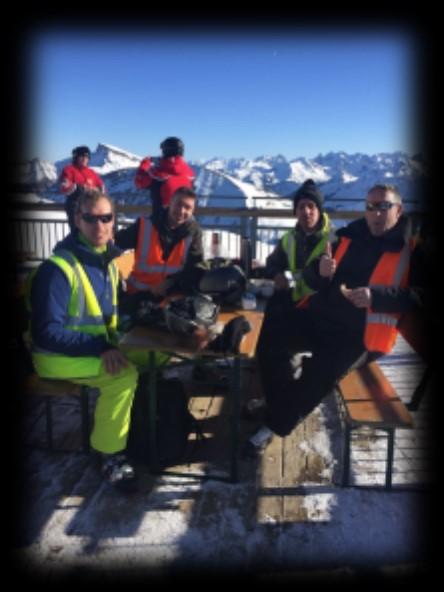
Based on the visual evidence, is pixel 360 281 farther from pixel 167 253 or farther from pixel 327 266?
pixel 167 253

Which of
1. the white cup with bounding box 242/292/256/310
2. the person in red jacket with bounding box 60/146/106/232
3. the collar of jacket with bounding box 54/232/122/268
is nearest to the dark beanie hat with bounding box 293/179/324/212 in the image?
the white cup with bounding box 242/292/256/310

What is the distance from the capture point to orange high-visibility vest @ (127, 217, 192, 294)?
3.73 metres

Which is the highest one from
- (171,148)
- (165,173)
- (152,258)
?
(171,148)

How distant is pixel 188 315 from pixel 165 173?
9.42 feet

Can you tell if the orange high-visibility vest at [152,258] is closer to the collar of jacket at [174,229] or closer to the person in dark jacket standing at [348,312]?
the collar of jacket at [174,229]

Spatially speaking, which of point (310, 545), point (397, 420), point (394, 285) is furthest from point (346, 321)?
point (310, 545)

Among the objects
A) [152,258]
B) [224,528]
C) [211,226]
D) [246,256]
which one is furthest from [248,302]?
[211,226]

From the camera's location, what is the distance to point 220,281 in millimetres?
3133

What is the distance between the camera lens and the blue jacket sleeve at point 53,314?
8.29ft

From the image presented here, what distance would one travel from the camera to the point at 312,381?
9.85 feet

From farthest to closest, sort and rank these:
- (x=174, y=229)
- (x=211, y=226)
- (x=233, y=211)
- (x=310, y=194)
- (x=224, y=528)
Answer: (x=211, y=226) < (x=233, y=211) < (x=174, y=229) < (x=310, y=194) < (x=224, y=528)

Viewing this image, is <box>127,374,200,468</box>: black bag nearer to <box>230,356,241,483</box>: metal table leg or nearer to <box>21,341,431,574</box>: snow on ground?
<box>21,341,431,574</box>: snow on ground

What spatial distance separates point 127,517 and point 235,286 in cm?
153

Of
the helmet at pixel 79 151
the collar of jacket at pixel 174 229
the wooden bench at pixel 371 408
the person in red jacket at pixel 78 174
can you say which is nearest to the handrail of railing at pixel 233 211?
the person in red jacket at pixel 78 174
